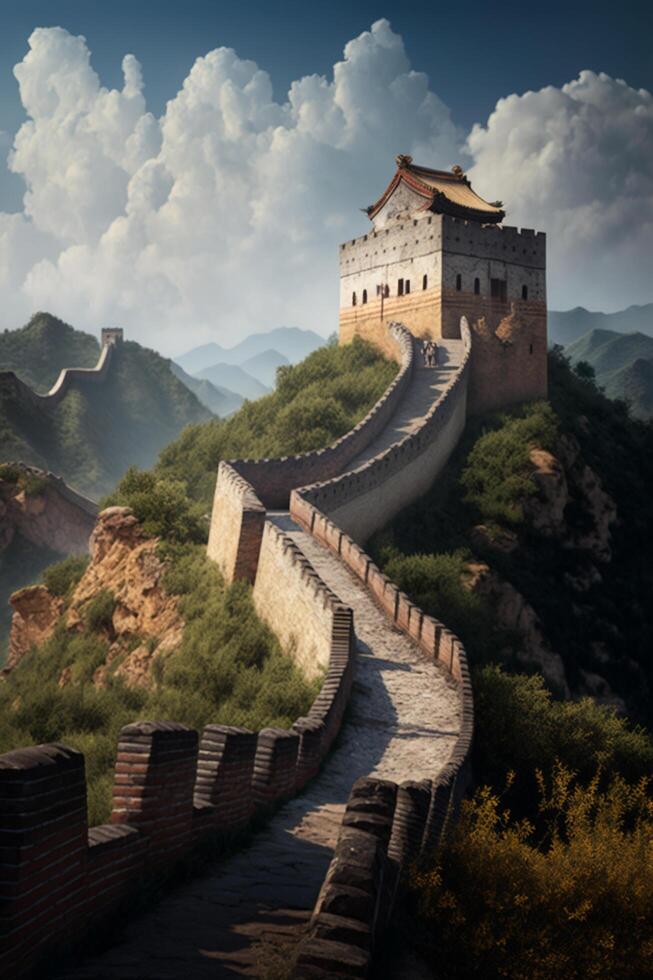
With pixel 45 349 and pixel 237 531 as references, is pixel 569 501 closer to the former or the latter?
pixel 237 531

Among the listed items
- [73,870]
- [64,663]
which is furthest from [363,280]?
[73,870]

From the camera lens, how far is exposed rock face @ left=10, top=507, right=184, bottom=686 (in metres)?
19.5

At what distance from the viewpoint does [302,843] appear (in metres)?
7.85

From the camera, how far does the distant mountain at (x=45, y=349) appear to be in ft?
275

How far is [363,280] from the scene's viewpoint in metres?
36.1

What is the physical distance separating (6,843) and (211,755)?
110 inches

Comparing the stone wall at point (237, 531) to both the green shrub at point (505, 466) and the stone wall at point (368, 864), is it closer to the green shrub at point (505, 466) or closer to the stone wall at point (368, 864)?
the green shrub at point (505, 466)

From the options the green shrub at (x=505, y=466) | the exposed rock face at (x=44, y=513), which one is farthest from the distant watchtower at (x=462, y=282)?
the exposed rock face at (x=44, y=513)

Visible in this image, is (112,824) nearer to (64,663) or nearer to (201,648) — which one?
(201,648)

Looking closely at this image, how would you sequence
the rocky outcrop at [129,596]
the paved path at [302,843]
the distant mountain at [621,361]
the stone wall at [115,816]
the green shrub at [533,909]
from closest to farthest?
the stone wall at [115,816] → the paved path at [302,843] → the green shrub at [533,909] → the rocky outcrop at [129,596] → the distant mountain at [621,361]

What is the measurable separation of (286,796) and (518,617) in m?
16.5

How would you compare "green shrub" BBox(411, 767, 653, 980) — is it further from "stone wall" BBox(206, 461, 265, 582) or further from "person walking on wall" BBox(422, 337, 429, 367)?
"person walking on wall" BBox(422, 337, 429, 367)

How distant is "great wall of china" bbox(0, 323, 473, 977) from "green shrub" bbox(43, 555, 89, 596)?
9.62 meters

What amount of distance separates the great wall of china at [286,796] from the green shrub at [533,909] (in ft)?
1.48
